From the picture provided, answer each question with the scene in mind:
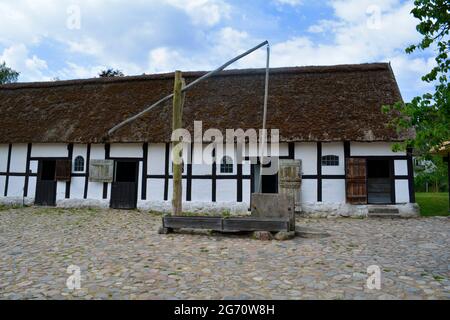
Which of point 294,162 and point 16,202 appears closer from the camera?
point 294,162

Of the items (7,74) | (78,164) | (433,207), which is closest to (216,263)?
(78,164)

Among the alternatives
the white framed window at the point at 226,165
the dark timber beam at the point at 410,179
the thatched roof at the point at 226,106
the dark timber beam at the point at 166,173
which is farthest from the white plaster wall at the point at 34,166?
the dark timber beam at the point at 410,179

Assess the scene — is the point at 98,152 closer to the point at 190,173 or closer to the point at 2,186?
the point at 190,173

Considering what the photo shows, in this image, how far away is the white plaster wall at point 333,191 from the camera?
10.4 metres

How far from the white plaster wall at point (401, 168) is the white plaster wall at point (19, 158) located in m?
13.1

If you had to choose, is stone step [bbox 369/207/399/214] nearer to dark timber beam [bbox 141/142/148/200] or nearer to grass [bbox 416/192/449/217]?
grass [bbox 416/192/449/217]

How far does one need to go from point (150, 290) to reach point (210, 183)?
7294 millimetres

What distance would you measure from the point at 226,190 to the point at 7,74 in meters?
24.6

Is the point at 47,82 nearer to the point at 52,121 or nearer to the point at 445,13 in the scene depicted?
the point at 52,121

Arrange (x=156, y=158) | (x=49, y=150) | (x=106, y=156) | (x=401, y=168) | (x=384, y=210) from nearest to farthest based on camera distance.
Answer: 1. (x=384, y=210)
2. (x=401, y=168)
3. (x=156, y=158)
4. (x=106, y=156)
5. (x=49, y=150)

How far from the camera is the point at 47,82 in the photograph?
15.5m

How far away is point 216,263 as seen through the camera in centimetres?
502
